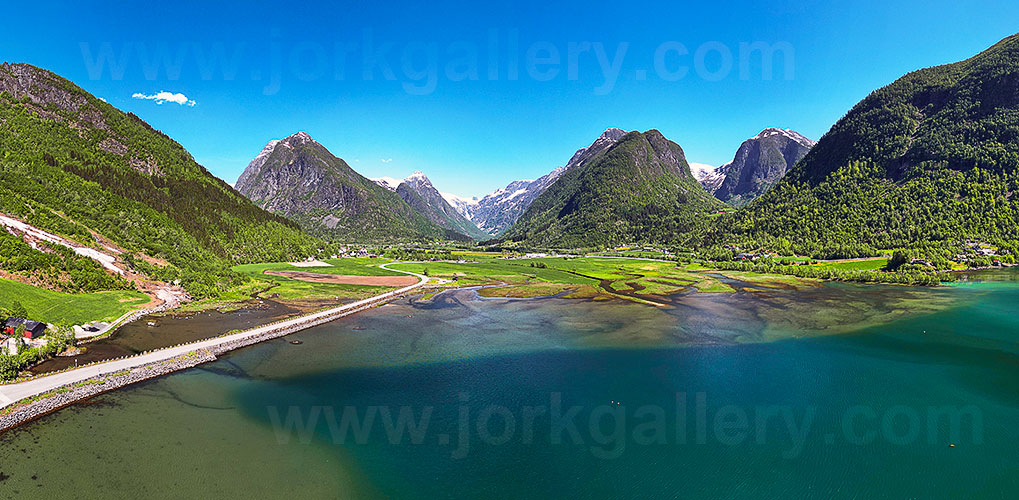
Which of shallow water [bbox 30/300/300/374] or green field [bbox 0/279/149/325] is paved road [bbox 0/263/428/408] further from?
green field [bbox 0/279/149/325]

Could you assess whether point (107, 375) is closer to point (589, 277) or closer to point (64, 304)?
point (64, 304)

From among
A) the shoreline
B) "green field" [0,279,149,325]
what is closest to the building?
"green field" [0,279,149,325]

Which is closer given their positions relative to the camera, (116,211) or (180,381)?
(180,381)

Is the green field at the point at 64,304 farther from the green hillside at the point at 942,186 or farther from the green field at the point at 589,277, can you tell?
the green hillside at the point at 942,186

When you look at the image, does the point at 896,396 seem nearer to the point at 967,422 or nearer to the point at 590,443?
the point at 967,422

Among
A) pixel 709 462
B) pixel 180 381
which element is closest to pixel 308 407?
pixel 180 381

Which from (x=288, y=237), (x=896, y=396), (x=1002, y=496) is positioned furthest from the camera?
(x=288, y=237)

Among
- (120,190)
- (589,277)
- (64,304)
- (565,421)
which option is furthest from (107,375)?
(120,190)
